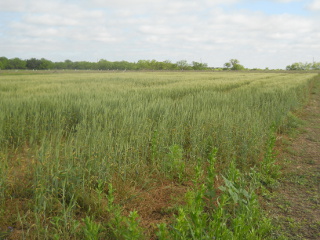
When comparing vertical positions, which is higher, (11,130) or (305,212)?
(11,130)

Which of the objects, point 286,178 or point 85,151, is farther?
point 286,178

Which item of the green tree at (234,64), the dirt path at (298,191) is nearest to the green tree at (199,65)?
the green tree at (234,64)

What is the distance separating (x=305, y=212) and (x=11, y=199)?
2.71 m

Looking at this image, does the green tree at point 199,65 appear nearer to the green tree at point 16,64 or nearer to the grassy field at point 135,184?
the green tree at point 16,64

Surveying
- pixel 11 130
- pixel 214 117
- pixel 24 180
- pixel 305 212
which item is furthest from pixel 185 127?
pixel 11 130

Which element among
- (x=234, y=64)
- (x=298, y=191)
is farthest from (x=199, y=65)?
(x=298, y=191)

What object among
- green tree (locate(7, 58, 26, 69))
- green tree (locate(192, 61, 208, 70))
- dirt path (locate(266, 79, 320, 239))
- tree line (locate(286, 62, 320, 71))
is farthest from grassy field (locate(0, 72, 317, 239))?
tree line (locate(286, 62, 320, 71))

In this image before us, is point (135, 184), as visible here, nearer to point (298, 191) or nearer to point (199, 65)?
point (298, 191)

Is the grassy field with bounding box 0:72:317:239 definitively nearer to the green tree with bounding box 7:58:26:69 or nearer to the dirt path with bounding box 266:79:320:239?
the dirt path with bounding box 266:79:320:239

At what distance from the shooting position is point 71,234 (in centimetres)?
200

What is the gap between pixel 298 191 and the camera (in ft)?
10.8

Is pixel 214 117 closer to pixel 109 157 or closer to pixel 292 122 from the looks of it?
pixel 109 157

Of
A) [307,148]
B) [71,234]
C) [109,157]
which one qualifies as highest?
[109,157]

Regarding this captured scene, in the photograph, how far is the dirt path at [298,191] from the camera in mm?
2512
